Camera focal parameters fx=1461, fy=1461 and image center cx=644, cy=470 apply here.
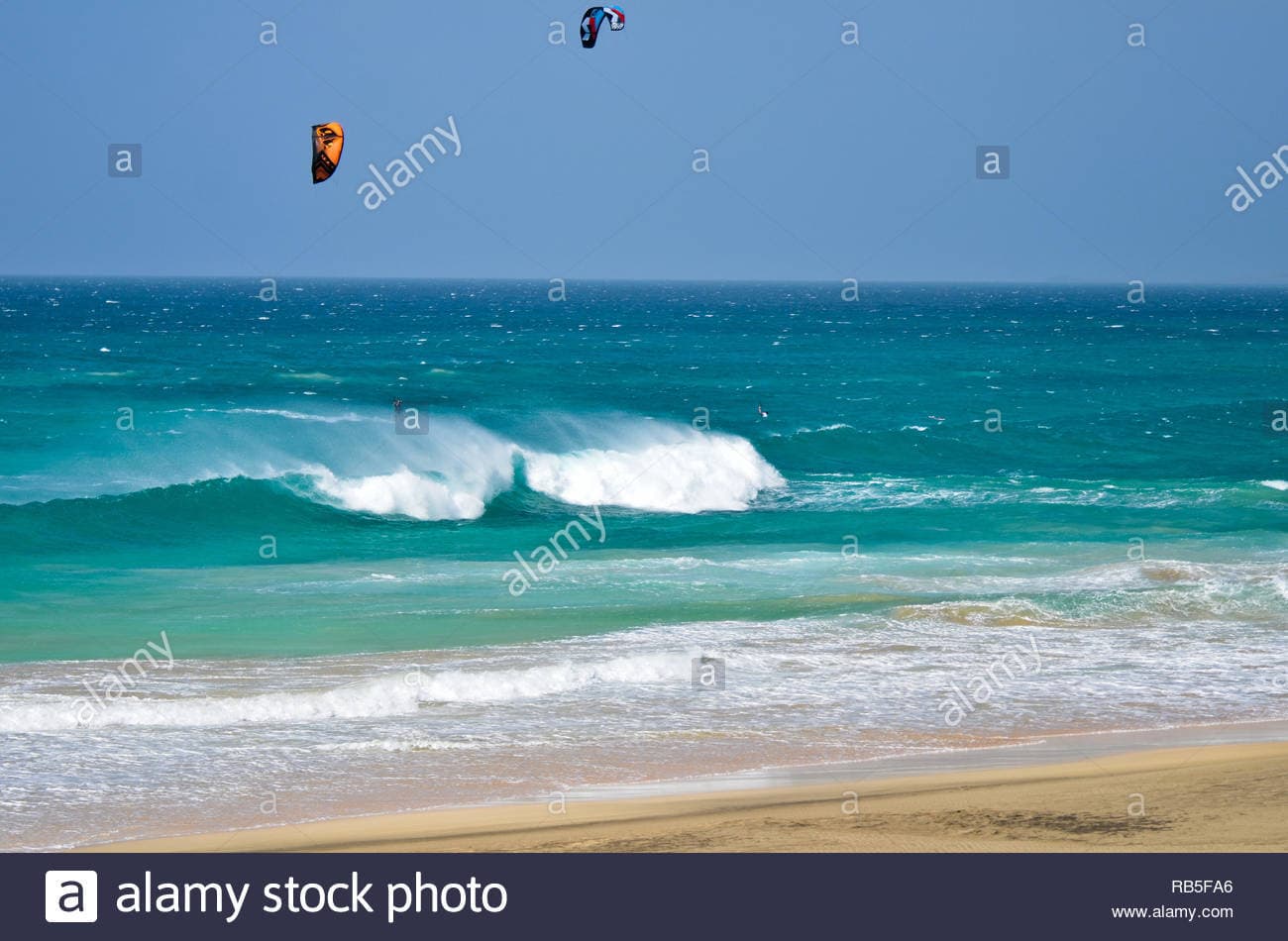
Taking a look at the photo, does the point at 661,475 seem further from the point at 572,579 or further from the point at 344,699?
the point at 344,699

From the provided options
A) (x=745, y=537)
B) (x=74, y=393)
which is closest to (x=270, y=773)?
(x=745, y=537)

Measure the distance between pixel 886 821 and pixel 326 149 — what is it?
539 inches

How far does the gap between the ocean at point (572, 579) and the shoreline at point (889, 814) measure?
0.43 m

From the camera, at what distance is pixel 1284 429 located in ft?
142

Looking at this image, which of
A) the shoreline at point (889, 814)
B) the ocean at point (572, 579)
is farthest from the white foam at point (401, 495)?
the shoreline at point (889, 814)

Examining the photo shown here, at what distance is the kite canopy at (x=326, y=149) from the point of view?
1923cm

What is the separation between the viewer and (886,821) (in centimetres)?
959

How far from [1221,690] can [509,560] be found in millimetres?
11658

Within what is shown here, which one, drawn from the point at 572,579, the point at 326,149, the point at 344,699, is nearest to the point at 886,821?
the point at 344,699

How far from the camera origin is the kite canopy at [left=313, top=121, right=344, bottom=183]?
1923 cm

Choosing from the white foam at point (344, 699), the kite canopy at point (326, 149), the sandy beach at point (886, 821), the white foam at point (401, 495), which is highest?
the kite canopy at point (326, 149)

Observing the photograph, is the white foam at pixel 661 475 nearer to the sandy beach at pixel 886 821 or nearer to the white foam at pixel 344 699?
the white foam at pixel 344 699
